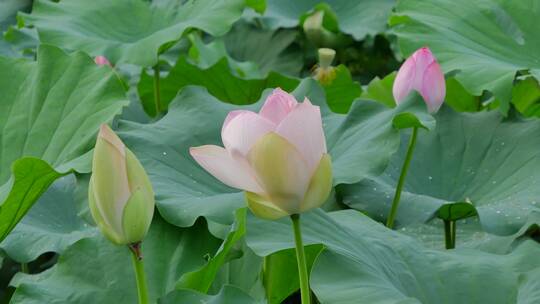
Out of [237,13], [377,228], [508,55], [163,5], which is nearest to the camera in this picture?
[377,228]

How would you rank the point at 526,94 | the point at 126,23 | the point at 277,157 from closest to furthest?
the point at 277,157 → the point at 526,94 → the point at 126,23

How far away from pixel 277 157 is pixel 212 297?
205mm

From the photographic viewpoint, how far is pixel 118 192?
36.5 inches

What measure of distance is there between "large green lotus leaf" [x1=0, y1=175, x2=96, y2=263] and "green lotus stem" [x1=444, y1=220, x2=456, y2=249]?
458 mm

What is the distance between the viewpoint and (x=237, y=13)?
6.05 feet

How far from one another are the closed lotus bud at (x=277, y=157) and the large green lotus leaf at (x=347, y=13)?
1.61 meters

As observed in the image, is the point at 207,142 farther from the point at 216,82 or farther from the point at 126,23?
the point at 126,23

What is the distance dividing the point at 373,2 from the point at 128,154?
6.08ft

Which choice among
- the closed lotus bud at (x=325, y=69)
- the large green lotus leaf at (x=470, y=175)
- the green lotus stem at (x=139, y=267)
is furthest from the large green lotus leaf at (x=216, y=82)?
the green lotus stem at (x=139, y=267)

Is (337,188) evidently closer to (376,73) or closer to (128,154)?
(128,154)

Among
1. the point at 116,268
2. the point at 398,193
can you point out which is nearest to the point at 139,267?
the point at 116,268

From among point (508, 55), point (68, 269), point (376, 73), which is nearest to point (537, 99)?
point (508, 55)

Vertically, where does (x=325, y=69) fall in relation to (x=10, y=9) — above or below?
above

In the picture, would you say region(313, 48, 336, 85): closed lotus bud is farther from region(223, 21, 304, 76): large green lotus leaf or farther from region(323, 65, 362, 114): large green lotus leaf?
region(223, 21, 304, 76): large green lotus leaf
